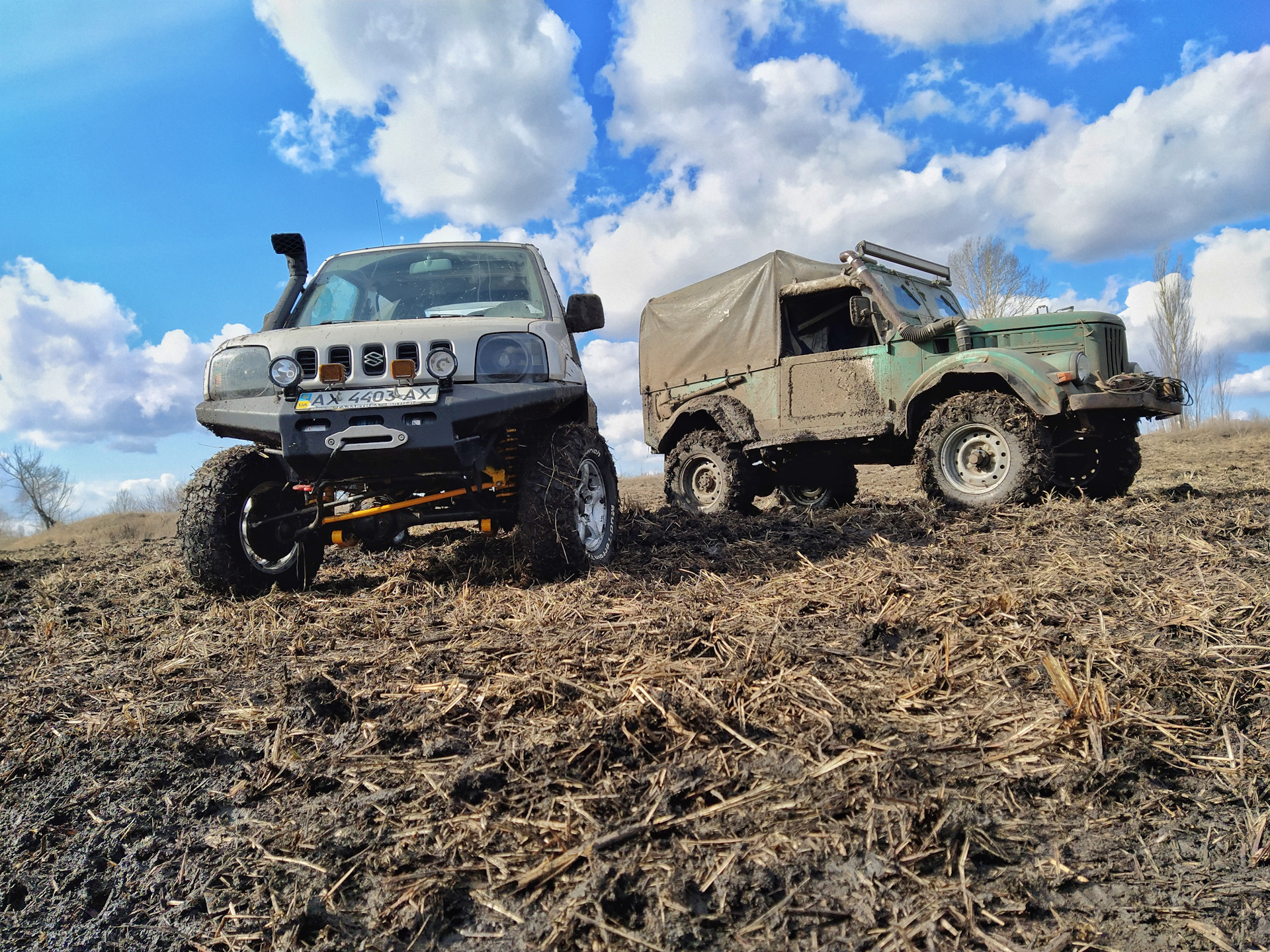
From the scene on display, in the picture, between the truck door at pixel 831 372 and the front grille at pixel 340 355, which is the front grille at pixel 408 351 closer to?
the front grille at pixel 340 355

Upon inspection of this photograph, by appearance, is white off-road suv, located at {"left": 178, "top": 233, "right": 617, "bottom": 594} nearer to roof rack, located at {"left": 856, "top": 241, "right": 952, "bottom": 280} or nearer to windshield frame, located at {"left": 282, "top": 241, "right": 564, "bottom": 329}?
windshield frame, located at {"left": 282, "top": 241, "right": 564, "bottom": 329}

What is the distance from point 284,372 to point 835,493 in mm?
6171

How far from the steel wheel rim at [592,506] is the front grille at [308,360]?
1.39 meters

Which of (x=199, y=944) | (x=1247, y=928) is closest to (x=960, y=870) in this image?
(x=1247, y=928)

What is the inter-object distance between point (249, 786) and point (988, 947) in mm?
A: 1757

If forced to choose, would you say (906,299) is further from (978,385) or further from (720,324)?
(720,324)

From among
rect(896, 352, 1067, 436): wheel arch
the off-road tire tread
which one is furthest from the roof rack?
the off-road tire tread

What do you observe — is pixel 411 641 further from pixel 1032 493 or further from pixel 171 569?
pixel 1032 493

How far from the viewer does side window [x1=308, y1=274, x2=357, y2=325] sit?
4.64 metres

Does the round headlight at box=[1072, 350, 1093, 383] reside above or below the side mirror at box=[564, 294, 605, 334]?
below

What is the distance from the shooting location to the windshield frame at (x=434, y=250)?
4.56 meters

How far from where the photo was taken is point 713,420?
28.9 ft

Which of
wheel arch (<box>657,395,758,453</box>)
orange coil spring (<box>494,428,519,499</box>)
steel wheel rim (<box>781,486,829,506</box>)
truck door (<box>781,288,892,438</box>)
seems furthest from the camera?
steel wheel rim (<box>781,486,829,506</box>)

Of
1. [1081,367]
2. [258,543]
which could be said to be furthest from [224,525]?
[1081,367]
